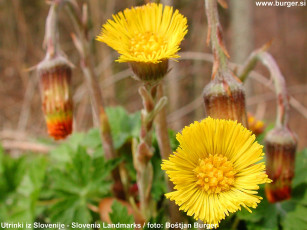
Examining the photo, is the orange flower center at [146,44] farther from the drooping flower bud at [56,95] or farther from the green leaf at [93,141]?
the green leaf at [93,141]

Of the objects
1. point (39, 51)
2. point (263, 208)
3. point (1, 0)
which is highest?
point (1, 0)

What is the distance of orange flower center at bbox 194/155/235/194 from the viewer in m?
0.67

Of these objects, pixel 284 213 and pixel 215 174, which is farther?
pixel 284 213

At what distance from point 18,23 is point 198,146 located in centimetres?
344

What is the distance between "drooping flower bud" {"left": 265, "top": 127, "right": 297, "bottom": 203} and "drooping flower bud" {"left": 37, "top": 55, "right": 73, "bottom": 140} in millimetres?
591

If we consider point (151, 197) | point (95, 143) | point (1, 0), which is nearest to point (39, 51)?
point (1, 0)

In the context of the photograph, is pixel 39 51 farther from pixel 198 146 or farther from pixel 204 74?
pixel 198 146

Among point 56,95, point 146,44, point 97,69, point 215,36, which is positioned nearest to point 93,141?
point 56,95

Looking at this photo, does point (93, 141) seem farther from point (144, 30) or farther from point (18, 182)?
point (144, 30)

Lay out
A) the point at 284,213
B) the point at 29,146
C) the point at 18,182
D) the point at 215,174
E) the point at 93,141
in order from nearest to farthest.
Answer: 1. the point at 215,174
2. the point at 284,213
3. the point at 93,141
4. the point at 18,182
5. the point at 29,146

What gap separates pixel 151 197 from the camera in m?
0.99

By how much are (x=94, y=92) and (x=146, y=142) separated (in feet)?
1.02

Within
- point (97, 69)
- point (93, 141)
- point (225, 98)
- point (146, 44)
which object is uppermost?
point (97, 69)

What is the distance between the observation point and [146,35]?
0.83 metres
